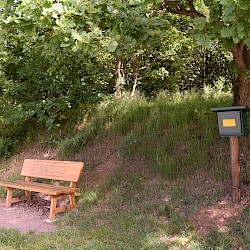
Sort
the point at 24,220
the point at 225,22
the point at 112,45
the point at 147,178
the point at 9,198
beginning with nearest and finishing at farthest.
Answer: the point at 225,22 < the point at 112,45 < the point at 24,220 < the point at 147,178 < the point at 9,198

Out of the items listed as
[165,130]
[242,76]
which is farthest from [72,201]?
[242,76]

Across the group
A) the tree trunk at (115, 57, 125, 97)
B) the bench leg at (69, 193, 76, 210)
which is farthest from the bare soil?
the tree trunk at (115, 57, 125, 97)

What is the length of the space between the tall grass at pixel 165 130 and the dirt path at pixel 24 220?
2029 millimetres

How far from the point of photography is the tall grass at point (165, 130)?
21.4ft

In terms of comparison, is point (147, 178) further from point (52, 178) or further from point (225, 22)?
point (225, 22)

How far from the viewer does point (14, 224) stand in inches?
227

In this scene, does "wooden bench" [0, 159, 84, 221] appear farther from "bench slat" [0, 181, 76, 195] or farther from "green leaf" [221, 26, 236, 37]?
"green leaf" [221, 26, 236, 37]

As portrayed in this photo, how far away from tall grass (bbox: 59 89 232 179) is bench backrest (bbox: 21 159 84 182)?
1.23 meters

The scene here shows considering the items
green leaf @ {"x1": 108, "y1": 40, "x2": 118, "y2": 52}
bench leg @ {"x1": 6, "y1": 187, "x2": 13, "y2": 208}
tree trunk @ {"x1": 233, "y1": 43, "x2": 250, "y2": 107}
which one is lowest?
bench leg @ {"x1": 6, "y1": 187, "x2": 13, "y2": 208}

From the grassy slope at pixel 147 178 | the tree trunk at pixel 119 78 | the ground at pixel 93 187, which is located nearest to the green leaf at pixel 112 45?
the grassy slope at pixel 147 178

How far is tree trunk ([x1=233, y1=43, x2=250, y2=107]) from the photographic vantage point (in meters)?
6.07

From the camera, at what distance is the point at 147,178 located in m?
6.58

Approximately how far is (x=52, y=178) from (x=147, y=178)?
5.78ft

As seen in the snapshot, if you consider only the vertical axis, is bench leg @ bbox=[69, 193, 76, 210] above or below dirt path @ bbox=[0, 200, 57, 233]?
above
